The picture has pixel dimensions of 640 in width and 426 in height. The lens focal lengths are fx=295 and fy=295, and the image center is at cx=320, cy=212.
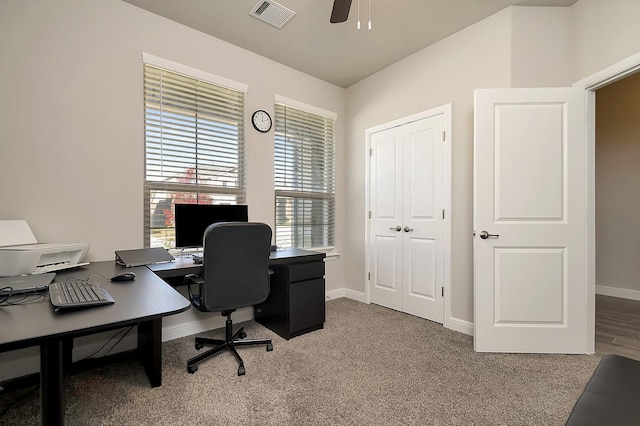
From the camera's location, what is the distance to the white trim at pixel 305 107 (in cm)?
345

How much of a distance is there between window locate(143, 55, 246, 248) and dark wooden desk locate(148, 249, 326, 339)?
1.80ft

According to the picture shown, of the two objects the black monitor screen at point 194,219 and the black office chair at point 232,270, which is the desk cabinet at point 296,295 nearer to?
the black office chair at point 232,270

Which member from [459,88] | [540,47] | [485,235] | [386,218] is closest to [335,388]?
[485,235]

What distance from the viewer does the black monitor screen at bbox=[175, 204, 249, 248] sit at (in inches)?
96.5

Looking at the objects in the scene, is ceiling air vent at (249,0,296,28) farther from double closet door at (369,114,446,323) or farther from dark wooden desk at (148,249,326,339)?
dark wooden desk at (148,249,326,339)

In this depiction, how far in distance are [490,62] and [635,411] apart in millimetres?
2678

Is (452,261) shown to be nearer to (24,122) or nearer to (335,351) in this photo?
(335,351)

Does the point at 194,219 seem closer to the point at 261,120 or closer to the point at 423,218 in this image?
the point at 261,120

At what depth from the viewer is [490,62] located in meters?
2.67

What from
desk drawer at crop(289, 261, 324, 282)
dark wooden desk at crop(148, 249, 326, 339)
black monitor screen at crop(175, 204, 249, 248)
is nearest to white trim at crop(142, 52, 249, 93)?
black monitor screen at crop(175, 204, 249, 248)

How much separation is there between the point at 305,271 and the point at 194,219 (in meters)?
1.09

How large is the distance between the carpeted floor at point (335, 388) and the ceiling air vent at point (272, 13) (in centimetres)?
287

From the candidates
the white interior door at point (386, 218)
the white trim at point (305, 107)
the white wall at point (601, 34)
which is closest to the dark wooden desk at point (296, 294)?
the white interior door at point (386, 218)

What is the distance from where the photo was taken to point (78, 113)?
88.4 inches
